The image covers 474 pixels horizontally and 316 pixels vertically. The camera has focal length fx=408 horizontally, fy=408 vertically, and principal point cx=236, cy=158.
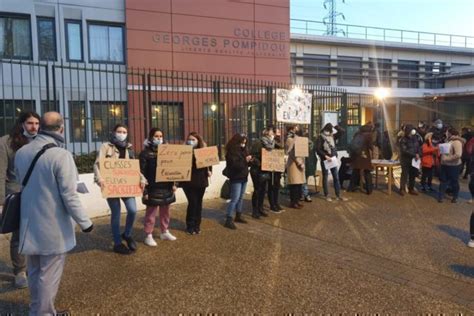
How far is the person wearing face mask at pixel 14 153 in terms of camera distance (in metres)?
4.34

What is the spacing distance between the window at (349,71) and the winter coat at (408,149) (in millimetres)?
19000

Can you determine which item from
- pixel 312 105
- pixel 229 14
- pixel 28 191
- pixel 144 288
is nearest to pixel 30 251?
pixel 28 191

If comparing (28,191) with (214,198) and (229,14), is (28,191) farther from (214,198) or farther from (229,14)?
(229,14)

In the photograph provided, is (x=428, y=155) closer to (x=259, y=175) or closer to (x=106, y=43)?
(x=259, y=175)

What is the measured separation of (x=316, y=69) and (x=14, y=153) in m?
24.9

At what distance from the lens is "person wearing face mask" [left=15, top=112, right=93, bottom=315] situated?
3273 mm

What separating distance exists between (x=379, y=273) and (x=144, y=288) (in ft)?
9.06

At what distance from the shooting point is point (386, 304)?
4.05 m

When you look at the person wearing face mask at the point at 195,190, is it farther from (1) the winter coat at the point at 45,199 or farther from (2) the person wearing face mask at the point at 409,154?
(2) the person wearing face mask at the point at 409,154

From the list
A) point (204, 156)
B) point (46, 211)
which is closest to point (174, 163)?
point (204, 156)

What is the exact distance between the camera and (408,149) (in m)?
9.76

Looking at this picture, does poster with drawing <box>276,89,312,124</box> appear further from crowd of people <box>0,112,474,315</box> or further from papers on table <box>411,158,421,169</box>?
papers on table <box>411,158,421,169</box>

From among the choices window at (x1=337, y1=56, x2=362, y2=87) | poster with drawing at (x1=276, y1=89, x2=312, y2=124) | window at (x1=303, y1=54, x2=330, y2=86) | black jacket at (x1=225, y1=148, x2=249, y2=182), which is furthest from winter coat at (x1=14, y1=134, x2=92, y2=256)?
window at (x1=337, y1=56, x2=362, y2=87)

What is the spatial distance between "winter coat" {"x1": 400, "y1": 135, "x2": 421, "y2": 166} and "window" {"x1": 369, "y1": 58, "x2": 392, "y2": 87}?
20.7m
